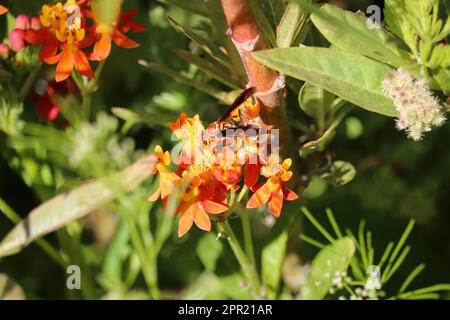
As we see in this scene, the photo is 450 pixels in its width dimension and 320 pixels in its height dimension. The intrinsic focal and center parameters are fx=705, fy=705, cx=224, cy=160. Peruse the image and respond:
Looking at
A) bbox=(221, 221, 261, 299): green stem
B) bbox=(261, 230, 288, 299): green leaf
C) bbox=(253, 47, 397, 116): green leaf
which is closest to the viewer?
bbox=(253, 47, 397, 116): green leaf

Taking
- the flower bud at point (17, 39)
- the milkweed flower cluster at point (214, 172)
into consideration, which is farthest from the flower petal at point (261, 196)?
the flower bud at point (17, 39)

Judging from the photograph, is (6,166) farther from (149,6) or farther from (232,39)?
(232,39)

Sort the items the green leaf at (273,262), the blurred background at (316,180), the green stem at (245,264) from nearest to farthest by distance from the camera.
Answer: the green stem at (245,264), the green leaf at (273,262), the blurred background at (316,180)

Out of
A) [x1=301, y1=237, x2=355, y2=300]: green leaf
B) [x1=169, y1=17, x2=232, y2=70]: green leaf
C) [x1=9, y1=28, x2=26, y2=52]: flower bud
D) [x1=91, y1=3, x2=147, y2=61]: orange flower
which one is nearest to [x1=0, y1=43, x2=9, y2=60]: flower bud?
[x1=9, y1=28, x2=26, y2=52]: flower bud

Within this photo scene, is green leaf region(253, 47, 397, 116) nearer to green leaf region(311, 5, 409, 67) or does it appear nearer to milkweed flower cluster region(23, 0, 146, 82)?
green leaf region(311, 5, 409, 67)

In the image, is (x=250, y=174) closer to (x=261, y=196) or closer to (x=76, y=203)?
(x=261, y=196)

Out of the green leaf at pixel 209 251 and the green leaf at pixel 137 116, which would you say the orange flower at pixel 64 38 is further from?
the green leaf at pixel 209 251
